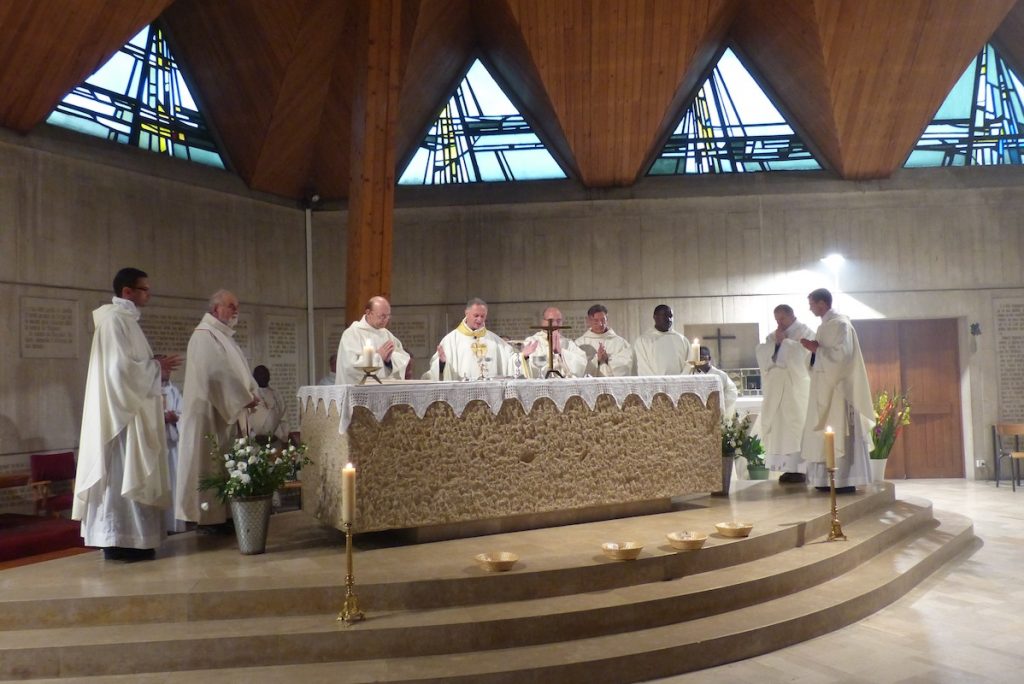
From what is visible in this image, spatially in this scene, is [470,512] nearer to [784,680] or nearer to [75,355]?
[784,680]

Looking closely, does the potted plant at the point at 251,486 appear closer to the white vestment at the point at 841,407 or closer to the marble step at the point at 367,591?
the marble step at the point at 367,591

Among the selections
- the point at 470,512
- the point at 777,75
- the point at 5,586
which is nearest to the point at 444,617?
the point at 470,512

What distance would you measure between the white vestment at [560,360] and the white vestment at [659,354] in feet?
3.81

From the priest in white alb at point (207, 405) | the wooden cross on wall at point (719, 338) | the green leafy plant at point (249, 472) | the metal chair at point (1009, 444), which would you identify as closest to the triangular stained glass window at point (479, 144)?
the wooden cross on wall at point (719, 338)

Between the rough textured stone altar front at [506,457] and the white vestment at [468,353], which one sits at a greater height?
the white vestment at [468,353]

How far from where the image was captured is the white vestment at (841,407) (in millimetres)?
8016

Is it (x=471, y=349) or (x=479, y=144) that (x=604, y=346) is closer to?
(x=471, y=349)

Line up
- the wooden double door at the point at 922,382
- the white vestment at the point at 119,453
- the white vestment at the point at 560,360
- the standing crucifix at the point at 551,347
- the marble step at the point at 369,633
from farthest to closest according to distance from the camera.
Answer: the wooden double door at the point at 922,382 → the white vestment at the point at 560,360 → the standing crucifix at the point at 551,347 → the white vestment at the point at 119,453 → the marble step at the point at 369,633

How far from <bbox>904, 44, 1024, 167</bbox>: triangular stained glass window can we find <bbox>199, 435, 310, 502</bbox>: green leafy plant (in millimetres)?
10954

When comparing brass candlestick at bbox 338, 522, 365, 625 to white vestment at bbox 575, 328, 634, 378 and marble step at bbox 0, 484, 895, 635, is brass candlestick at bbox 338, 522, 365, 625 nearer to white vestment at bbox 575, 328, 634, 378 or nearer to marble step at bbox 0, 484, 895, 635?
marble step at bbox 0, 484, 895, 635

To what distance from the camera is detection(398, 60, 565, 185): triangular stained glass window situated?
12.7m

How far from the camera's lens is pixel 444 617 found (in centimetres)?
459

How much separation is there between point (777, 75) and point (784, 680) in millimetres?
9841

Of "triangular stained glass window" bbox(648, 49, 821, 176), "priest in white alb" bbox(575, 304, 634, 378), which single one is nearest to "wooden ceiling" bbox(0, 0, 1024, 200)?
"triangular stained glass window" bbox(648, 49, 821, 176)
